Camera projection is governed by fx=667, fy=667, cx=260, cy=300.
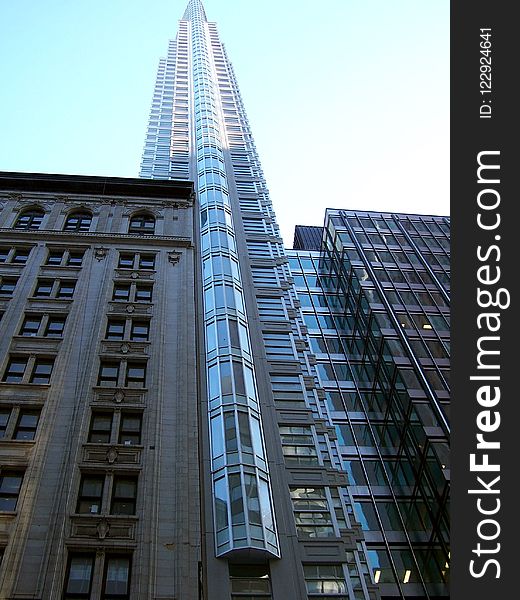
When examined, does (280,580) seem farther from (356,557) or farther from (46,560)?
(46,560)

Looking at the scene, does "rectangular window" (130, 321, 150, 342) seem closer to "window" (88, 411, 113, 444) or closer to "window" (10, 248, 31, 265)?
"window" (88, 411, 113, 444)

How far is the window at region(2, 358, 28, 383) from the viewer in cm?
2925

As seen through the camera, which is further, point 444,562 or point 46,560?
point 444,562

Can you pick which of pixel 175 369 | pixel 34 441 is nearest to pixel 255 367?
pixel 175 369

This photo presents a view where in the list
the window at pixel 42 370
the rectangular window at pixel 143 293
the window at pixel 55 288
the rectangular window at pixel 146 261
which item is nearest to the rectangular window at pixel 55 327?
the window at pixel 55 288

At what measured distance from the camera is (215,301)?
3966 centimetres

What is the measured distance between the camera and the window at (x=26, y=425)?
1032 inches

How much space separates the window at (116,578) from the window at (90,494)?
205cm

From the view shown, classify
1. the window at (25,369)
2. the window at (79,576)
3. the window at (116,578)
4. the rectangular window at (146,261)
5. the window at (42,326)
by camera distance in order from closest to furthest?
1. the window at (79,576)
2. the window at (116,578)
3. the window at (25,369)
4. the window at (42,326)
5. the rectangular window at (146,261)

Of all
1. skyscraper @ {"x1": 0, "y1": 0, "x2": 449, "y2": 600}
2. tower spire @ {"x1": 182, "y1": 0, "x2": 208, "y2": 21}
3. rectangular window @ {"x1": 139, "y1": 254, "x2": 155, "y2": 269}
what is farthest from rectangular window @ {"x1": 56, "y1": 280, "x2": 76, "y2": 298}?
tower spire @ {"x1": 182, "y1": 0, "x2": 208, "y2": 21}

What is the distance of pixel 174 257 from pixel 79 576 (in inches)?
806

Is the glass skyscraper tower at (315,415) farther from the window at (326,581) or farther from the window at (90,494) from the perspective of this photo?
the window at (90,494)

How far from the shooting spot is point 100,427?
2714 cm

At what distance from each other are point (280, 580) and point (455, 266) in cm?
1615
